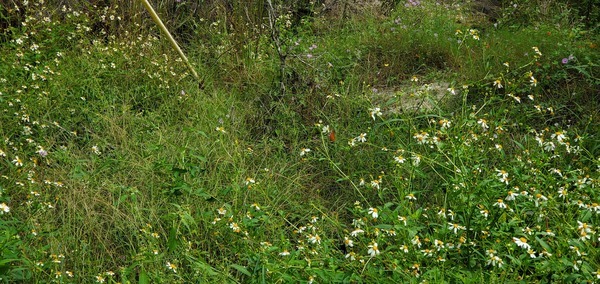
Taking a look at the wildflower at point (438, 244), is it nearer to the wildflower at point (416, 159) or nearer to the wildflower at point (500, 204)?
the wildflower at point (500, 204)

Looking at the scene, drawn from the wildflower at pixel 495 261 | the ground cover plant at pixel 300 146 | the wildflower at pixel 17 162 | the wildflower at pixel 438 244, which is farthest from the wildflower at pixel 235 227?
the wildflower at pixel 17 162

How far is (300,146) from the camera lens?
393cm

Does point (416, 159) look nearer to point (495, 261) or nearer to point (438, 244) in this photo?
point (438, 244)

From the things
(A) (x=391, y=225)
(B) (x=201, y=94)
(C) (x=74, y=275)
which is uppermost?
(A) (x=391, y=225)

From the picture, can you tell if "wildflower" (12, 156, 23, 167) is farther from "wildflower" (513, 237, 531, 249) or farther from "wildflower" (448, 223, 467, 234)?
"wildflower" (513, 237, 531, 249)

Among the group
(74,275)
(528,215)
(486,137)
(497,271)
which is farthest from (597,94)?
(74,275)

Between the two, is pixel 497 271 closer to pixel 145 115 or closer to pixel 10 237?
pixel 10 237

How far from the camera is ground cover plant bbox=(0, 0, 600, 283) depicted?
250 centimetres

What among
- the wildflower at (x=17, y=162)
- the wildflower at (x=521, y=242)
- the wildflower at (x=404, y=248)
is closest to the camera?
the wildflower at (x=521, y=242)

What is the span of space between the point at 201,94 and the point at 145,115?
396 mm

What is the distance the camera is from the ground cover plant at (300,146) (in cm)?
250

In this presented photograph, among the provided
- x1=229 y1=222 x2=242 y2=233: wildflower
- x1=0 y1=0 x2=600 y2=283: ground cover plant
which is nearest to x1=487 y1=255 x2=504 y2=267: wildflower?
x1=0 y1=0 x2=600 y2=283: ground cover plant

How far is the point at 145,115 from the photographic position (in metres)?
4.21

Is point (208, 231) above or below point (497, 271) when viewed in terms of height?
below
